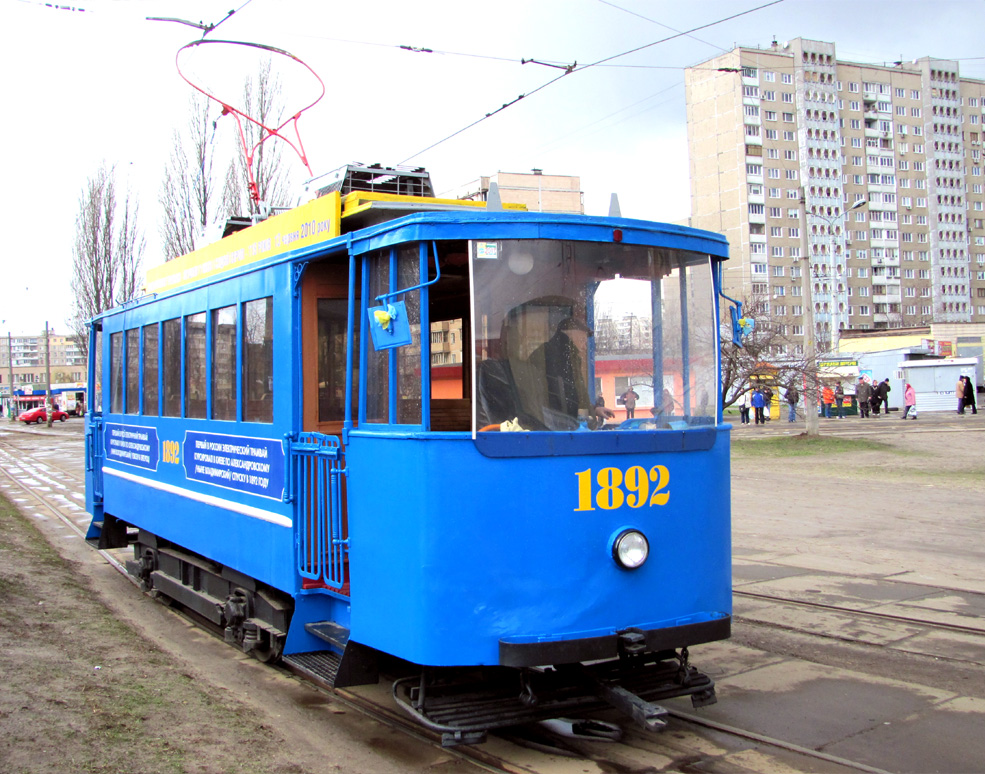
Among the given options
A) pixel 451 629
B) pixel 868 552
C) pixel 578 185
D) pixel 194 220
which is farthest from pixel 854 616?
pixel 578 185

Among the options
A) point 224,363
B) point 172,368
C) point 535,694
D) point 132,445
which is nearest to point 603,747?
point 535,694

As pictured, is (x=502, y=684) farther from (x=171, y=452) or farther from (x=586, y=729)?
(x=171, y=452)

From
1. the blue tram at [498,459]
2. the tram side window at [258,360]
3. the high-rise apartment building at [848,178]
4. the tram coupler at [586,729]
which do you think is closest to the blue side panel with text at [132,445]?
the tram side window at [258,360]

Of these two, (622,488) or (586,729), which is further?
(586,729)

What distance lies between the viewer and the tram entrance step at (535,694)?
449 cm

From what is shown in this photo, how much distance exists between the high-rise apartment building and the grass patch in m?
61.1

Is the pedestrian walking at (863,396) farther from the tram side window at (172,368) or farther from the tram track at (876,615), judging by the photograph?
the tram side window at (172,368)

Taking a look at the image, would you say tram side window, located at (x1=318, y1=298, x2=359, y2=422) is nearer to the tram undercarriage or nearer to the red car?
the tram undercarriage

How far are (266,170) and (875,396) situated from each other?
25.0m

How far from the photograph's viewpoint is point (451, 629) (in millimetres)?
4527

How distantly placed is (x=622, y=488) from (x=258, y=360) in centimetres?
282

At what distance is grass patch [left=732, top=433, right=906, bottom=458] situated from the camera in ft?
73.4

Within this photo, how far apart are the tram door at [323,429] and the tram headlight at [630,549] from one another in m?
1.64

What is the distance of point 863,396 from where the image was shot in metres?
35.9
